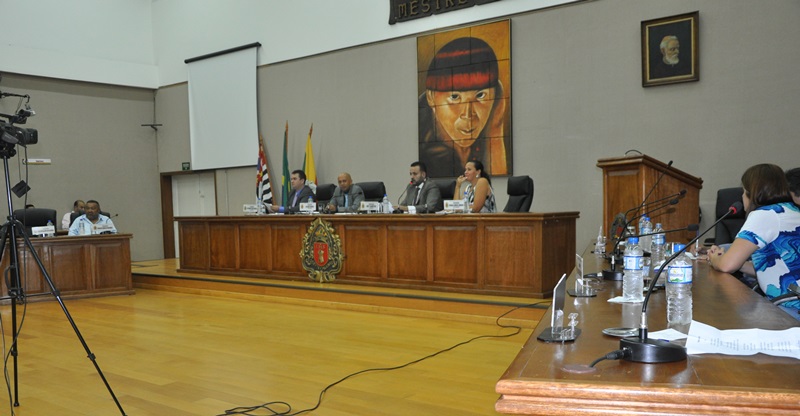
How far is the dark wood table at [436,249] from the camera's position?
4977 mm

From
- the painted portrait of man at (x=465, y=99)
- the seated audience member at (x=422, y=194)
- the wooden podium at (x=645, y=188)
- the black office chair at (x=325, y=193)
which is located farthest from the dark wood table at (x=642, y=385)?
the painted portrait of man at (x=465, y=99)

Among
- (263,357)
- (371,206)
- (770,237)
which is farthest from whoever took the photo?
(371,206)

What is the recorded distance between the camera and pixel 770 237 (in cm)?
241

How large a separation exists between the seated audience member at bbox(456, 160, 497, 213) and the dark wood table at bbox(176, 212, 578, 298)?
15.3 inches

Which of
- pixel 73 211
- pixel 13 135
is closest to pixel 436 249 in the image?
pixel 13 135

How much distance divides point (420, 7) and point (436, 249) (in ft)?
13.2

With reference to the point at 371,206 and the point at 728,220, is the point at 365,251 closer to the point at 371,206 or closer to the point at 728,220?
the point at 371,206

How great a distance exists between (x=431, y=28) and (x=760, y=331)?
7260 mm

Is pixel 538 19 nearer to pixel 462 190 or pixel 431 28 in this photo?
pixel 431 28

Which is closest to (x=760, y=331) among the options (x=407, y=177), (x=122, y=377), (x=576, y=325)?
(x=576, y=325)

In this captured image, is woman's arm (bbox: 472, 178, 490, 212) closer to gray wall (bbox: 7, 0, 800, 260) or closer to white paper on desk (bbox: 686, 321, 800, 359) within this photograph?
gray wall (bbox: 7, 0, 800, 260)

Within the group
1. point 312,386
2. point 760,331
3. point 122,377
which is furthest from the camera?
point 122,377

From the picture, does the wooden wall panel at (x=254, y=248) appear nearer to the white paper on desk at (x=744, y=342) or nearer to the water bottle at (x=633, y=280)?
the water bottle at (x=633, y=280)

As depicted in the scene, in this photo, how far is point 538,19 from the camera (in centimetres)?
728
